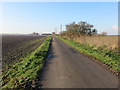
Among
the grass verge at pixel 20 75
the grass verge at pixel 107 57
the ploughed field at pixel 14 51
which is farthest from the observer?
the ploughed field at pixel 14 51

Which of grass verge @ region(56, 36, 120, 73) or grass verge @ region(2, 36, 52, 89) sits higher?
grass verge @ region(56, 36, 120, 73)

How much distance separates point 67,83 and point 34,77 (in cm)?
161

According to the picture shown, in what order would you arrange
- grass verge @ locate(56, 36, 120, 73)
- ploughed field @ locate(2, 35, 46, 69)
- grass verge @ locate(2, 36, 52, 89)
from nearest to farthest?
1. grass verge @ locate(2, 36, 52, 89)
2. grass verge @ locate(56, 36, 120, 73)
3. ploughed field @ locate(2, 35, 46, 69)

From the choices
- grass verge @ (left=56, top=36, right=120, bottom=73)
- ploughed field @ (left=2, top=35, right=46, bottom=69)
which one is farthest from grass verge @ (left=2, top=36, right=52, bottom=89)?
grass verge @ (left=56, top=36, right=120, bottom=73)

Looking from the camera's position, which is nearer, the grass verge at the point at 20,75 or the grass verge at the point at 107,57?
the grass verge at the point at 20,75

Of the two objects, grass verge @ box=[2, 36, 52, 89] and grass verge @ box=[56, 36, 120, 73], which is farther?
grass verge @ box=[56, 36, 120, 73]

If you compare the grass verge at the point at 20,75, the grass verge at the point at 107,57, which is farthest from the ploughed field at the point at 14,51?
the grass verge at the point at 107,57

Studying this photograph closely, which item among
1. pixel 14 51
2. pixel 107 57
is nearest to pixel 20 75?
pixel 107 57

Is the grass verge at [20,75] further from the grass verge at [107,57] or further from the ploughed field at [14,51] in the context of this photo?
the grass verge at [107,57]

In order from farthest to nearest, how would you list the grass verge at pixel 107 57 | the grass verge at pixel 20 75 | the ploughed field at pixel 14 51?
1. the ploughed field at pixel 14 51
2. the grass verge at pixel 107 57
3. the grass verge at pixel 20 75

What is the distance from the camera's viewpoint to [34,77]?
491 centimetres

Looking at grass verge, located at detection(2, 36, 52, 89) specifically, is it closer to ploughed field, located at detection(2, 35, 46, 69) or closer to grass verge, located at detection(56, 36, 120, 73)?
ploughed field, located at detection(2, 35, 46, 69)

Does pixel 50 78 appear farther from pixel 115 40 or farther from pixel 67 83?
pixel 115 40

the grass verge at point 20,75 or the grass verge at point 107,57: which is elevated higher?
the grass verge at point 107,57
